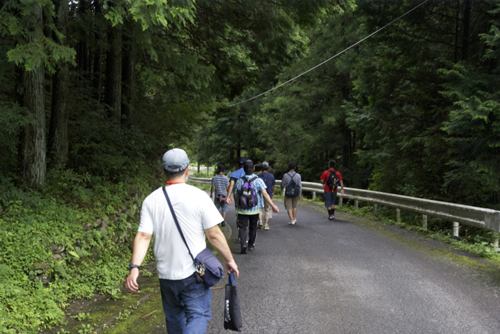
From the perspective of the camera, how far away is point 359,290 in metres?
6.29

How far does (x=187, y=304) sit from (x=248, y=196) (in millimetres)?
5575

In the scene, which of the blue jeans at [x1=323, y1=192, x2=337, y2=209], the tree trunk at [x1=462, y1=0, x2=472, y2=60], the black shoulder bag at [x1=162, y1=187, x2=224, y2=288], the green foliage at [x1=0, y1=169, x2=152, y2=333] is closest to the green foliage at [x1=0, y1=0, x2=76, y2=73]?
the green foliage at [x1=0, y1=169, x2=152, y2=333]

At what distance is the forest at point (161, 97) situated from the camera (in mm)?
6445

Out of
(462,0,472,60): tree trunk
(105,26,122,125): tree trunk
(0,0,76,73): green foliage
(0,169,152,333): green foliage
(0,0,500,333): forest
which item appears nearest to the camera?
(0,169,152,333): green foliage

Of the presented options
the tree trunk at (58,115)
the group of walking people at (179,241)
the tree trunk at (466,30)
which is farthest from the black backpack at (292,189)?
the group of walking people at (179,241)

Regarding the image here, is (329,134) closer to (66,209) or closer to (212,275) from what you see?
(66,209)

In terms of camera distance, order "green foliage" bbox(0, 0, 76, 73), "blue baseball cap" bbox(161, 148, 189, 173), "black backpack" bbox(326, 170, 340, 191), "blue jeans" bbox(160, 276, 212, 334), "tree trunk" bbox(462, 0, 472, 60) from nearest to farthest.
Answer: "blue jeans" bbox(160, 276, 212, 334), "blue baseball cap" bbox(161, 148, 189, 173), "green foliage" bbox(0, 0, 76, 73), "tree trunk" bbox(462, 0, 472, 60), "black backpack" bbox(326, 170, 340, 191)

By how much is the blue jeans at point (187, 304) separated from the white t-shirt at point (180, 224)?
0.25ft

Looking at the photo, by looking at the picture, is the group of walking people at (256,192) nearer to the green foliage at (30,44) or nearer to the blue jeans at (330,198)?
the blue jeans at (330,198)

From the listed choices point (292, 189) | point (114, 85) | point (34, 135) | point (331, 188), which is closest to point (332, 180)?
point (331, 188)

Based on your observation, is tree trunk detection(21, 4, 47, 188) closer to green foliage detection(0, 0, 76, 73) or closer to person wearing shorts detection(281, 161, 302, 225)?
green foliage detection(0, 0, 76, 73)

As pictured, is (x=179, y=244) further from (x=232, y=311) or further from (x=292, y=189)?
(x=292, y=189)

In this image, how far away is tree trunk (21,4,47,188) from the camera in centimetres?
749

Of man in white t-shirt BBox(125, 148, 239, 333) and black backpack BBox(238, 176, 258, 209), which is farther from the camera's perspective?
black backpack BBox(238, 176, 258, 209)
